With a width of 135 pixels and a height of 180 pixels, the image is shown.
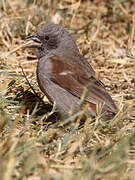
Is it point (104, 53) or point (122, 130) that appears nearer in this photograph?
point (122, 130)

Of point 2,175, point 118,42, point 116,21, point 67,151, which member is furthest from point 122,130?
point 116,21

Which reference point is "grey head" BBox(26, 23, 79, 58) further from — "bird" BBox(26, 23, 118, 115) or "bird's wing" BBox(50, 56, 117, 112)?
"bird's wing" BBox(50, 56, 117, 112)

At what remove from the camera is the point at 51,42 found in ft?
17.5

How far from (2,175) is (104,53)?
408 cm

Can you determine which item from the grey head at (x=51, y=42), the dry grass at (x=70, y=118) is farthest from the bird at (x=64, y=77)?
the dry grass at (x=70, y=118)

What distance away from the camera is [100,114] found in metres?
4.48

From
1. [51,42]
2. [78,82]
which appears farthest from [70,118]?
[51,42]

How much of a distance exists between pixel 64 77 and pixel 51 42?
69 centimetres

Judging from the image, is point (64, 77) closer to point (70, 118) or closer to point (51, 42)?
point (51, 42)

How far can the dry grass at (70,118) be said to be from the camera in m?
3.19

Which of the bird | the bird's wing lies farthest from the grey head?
the bird's wing

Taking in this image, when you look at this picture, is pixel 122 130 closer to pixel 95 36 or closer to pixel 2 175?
pixel 2 175

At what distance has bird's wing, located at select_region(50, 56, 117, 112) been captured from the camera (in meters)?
4.71

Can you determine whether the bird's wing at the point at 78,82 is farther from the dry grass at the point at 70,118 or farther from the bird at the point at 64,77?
the dry grass at the point at 70,118
